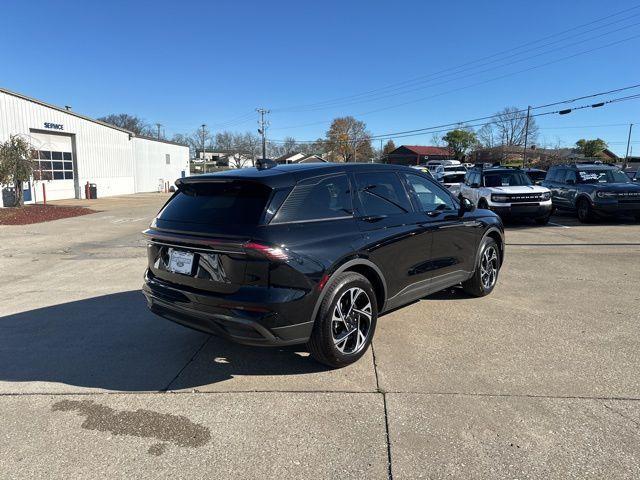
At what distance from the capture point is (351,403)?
3387 millimetres

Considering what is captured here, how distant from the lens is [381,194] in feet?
14.9

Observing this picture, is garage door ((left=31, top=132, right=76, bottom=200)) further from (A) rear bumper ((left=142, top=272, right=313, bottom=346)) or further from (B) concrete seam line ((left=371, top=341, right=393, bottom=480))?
(B) concrete seam line ((left=371, top=341, right=393, bottom=480))

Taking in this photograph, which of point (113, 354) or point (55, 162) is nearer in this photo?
point (113, 354)

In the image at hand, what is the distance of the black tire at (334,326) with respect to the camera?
3678 millimetres

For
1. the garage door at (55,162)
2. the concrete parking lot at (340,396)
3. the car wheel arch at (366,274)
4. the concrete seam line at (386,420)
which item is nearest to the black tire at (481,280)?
the concrete parking lot at (340,396)

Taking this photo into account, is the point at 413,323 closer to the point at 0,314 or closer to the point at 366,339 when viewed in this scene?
the point at 366,339

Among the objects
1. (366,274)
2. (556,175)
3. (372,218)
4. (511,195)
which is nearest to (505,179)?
(511,195)

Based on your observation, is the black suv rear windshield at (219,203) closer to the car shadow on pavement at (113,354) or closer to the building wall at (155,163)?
the car shadow on pavement at (113,354)

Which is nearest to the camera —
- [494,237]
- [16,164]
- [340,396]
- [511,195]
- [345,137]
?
[340,396]

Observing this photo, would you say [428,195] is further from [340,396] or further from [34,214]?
[34,214]

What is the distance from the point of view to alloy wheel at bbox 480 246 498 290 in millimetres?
6004

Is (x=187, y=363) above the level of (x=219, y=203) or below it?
below

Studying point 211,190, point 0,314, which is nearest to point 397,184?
point 211,190

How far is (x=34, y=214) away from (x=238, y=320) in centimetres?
1795
